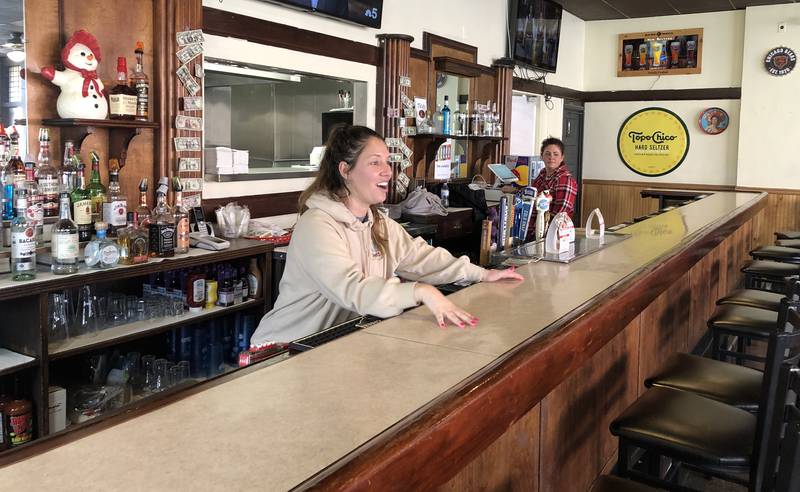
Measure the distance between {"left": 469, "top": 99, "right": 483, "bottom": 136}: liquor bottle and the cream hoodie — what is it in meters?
4.17

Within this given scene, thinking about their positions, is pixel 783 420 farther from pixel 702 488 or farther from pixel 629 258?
pixel 702 488

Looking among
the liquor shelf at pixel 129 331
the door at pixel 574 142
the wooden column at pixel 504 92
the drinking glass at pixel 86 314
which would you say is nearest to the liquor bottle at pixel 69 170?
the drinking glass at pixel 86 314

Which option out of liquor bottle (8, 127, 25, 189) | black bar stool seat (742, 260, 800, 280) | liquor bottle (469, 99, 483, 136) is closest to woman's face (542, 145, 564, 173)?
liquor bottle (469, 99, 483, 136)

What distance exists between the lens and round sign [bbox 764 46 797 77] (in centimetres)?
835

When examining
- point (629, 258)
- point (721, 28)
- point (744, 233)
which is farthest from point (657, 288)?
point (721, 28)

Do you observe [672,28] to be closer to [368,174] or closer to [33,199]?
[368,174]

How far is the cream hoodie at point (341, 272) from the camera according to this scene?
78.5 inches

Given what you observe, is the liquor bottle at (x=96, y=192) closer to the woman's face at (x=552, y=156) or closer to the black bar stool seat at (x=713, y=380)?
the black bar stool seat at (x=713, y=380)

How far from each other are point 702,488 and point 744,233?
12.9 feet

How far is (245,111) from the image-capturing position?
475 centimetres

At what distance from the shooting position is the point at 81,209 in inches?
127

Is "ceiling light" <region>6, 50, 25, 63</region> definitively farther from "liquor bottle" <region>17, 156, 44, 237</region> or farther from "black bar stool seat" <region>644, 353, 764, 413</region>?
"black bar stool seat" <region>644, 353, 764, 413</region>

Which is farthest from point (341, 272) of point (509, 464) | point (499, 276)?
point (509, 464)

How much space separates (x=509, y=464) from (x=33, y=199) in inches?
89.5
